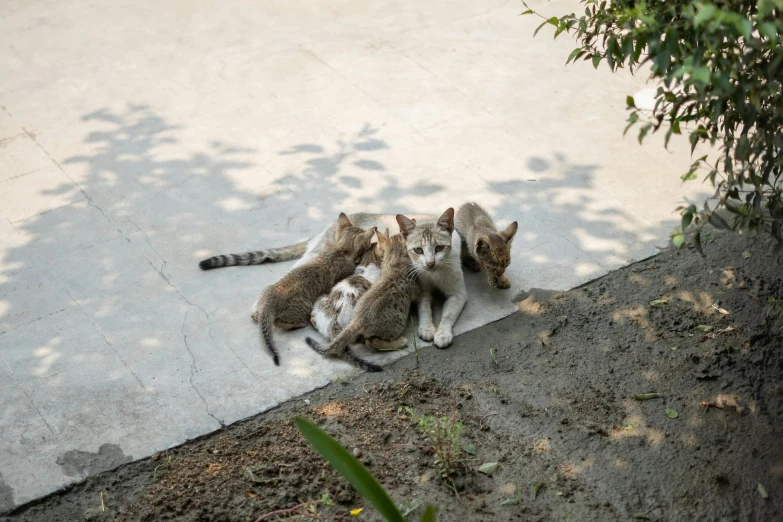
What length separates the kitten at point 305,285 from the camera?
6.12m

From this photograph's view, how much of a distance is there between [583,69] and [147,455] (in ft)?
22.0

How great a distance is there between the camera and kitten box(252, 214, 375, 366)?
6125 mm

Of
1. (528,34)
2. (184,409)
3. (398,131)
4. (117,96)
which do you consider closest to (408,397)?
(184,409)

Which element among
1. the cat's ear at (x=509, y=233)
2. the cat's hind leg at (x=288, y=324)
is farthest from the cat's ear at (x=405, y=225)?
the cat's hind leg at (x=288, y=324)

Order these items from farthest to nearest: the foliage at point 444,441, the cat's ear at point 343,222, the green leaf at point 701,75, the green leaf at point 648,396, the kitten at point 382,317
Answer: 1. the cat's ear at point 343,222
2. the kitten at point 382,317
3. the green leaf at point 648,396
4. the foliage at point 444,441
5. the green leaf at point 701,75

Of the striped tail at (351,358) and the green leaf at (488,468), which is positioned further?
the striped tail at (351,358)

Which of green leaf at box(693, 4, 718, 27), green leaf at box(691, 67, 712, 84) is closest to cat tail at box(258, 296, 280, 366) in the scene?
green leaf at box(691, 67, 712, 84)

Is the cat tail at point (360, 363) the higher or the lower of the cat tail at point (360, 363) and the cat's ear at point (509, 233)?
the lower

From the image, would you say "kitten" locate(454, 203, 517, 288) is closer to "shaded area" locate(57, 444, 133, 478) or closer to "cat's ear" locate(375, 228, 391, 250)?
"cat's ear" locate(375, 228, 391, 250)

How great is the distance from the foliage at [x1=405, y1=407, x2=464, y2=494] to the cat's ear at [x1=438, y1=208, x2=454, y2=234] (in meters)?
1.68

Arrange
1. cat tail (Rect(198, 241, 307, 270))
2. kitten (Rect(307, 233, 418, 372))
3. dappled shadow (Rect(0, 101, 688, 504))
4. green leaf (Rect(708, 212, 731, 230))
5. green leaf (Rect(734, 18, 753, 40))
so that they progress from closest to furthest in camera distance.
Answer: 1. green leaf (Rect(734, 18, 753, 40))
2. green leaf (Rect(708, 212, 731, 230))
3. dappled shadow (Rect(0, 101, 688, 504))
4. kitten (Rect(307, 233, 418, 372))
5. cat tail (Rect(198, 241, 307, 270))

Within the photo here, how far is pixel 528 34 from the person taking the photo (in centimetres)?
1029

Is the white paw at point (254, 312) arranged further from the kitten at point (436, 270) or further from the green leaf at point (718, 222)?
the green leaf at point (718, 222)

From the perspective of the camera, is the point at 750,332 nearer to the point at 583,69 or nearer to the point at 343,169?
the point at 343,169
